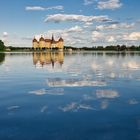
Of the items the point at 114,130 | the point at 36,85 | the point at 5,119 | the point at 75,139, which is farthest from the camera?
the point at 36,85

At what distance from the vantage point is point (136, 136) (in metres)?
8.02

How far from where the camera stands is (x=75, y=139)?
7.74m

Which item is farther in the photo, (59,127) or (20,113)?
(20,113)

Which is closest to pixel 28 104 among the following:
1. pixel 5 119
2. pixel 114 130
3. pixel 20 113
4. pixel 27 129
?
pixel 20 113

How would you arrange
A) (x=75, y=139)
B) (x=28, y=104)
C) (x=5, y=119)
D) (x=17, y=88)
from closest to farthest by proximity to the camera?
1. (x=75, y=139)
2. (x=5, y=119)
3. (x=28, y=104)
4. (x=17, y=88)

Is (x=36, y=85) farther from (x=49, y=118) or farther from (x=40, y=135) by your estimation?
(x=40, y=135)

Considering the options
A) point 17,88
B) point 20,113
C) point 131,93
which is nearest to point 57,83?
point 17,88

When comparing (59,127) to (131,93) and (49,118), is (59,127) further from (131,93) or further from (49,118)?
(131,93)

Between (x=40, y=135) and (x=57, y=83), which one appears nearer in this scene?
(x=40, y=135)

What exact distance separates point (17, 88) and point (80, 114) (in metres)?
7.45

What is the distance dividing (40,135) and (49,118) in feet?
5.98

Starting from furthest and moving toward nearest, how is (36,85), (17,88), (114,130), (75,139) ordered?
(36,85)
(17,88)
(114,130)
(75,139)

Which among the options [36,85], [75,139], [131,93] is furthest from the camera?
[36,85]

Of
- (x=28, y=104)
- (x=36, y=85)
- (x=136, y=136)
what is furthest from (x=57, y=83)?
(x=136, y=136)
